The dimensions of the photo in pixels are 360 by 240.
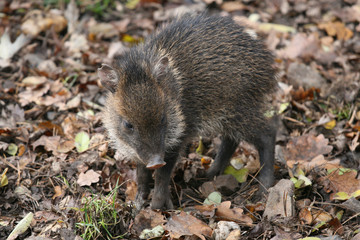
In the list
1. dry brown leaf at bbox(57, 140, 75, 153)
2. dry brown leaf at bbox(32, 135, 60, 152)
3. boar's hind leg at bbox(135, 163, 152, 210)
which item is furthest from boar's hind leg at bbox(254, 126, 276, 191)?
dry brown leaf at bbox(32, 135, 60, 152)

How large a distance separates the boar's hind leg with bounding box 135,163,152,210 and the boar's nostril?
0.74 m

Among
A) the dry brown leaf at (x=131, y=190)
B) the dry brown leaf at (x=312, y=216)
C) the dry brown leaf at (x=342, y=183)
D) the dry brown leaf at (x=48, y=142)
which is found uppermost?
the dry brown leaf at (x=342, y=183)

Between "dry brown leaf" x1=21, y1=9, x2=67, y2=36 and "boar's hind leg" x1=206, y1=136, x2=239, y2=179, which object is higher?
"dry brown leaf" x1=21, y1=9, x2=67, y2=36

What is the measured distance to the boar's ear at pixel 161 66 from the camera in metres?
5.02

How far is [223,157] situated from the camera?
19.5 ft

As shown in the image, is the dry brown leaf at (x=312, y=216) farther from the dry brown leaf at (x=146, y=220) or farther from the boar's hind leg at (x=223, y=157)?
the dry brown leaf at (x=146, y=220)

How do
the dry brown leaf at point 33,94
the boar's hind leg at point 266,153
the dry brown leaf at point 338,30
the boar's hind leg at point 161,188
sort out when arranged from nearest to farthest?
the boar's hind leg at point 161,188, the boar's hind leg at point 266,153, the dry brown leaf at point 33,94, the dry brown leaf at point 338,30

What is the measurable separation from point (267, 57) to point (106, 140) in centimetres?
237

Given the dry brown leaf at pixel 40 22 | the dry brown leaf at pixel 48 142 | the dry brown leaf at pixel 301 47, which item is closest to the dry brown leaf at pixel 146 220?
the dry brown leaf at pixel 48 142

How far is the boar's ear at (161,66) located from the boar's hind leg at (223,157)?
4.56 ft

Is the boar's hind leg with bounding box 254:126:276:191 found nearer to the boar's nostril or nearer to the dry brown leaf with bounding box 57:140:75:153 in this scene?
the boar's nostril

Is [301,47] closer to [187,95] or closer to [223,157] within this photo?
[223,157]

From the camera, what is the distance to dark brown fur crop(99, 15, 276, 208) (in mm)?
4820

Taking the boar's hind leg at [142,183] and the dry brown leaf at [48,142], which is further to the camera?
A: the dry brown leaf at [48,142]
